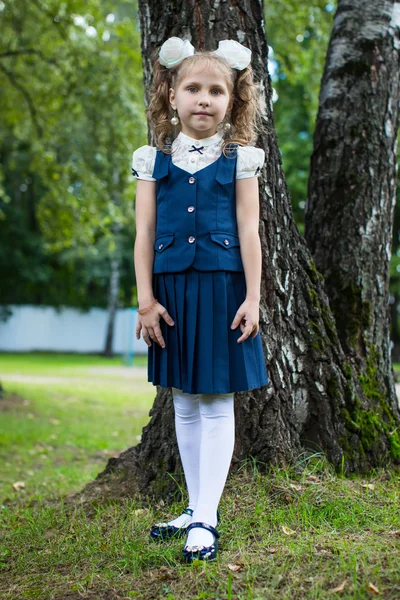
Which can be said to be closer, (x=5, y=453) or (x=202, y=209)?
(x=202, y=209)

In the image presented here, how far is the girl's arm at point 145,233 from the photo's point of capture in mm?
2717

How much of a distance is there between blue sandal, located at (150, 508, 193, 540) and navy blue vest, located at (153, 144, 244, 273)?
42.0 inches

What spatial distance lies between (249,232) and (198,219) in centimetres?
21

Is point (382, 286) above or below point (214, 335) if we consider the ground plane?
above

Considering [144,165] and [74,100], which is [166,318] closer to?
[144,165]

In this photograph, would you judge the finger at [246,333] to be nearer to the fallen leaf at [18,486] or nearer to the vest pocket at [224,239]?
the vest pocket at [224,239]

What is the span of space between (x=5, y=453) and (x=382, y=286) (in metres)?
4.01

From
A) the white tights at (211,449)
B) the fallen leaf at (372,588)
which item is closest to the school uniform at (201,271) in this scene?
the white tights at (211,449)

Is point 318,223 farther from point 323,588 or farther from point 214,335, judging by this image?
point 323,588

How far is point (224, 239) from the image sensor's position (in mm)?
2635

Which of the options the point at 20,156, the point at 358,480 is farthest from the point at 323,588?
the point at 20,156

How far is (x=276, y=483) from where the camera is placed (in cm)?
305

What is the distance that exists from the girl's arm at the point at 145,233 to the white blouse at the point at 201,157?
54 millimetres

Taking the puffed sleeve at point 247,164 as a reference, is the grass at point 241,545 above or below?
below
